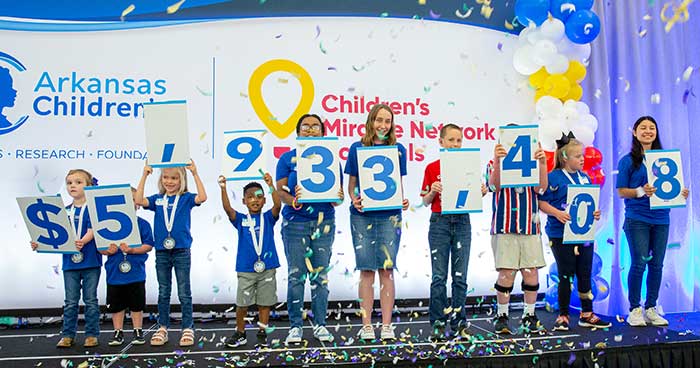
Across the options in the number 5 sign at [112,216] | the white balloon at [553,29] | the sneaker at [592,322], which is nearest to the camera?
the number 5 sign at [112,216]

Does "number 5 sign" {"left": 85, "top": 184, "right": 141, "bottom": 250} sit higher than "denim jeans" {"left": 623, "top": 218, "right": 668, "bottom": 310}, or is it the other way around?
"number 5 sign" {"left": 85, "top": 184, "right": 141, "bottom": 250}

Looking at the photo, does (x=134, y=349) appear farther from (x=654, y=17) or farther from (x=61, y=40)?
(x=654, y=17)

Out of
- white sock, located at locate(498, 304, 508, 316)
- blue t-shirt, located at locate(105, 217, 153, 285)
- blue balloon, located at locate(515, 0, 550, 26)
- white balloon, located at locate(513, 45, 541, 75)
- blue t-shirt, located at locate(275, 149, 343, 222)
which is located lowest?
white sock, located at locate(498, 304, 508, 316)

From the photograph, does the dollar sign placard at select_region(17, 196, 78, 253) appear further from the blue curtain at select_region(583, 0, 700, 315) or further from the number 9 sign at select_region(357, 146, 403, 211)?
the blue curtain at select_region(583, 0, 700, 315)

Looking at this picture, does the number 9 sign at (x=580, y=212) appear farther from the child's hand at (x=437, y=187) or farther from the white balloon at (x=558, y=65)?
the white balloon at (x=558, y=65)

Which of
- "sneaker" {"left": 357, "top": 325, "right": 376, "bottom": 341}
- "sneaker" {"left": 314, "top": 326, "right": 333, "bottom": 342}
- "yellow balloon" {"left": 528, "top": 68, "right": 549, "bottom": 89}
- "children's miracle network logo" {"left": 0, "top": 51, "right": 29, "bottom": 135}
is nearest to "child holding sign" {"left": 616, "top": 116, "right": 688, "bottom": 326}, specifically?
"yellow balloon" {"left": 528, "top": 68, "right": 549, "bottom": 89}

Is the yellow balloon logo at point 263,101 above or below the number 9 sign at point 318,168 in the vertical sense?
above

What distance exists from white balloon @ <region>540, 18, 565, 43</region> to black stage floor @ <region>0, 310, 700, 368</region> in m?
2.09

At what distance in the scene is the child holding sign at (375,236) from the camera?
11.0ft

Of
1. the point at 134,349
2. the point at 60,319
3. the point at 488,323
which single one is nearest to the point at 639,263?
the point at 488,323

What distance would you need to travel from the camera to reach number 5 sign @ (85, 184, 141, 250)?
3.28 meters

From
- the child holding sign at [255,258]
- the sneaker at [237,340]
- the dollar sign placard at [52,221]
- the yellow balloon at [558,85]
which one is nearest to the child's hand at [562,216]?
the yellow balloon at [558,85]

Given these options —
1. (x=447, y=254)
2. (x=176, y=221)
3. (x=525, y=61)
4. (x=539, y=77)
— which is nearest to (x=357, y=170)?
(x=447, y=254)

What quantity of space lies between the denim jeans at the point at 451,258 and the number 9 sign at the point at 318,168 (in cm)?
67
